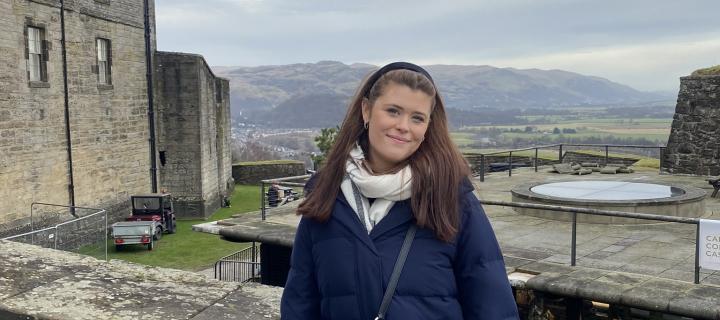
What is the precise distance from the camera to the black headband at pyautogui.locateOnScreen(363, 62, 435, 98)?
245 centimetres

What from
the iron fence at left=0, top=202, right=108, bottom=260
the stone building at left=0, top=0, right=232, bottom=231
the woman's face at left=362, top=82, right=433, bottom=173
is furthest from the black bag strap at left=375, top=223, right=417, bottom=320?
the stone building at left=0, top=0, right=232, bottom=231

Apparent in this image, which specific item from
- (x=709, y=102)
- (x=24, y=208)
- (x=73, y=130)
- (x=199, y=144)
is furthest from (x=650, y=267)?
(x=199, y=144)

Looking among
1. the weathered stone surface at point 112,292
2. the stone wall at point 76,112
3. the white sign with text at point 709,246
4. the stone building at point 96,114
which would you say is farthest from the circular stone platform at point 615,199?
the stone building at point 96,114

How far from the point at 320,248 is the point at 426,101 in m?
0.67

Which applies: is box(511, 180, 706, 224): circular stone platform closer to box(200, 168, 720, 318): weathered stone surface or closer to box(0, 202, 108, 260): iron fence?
box(200, 168, 720, 318): weathered stone surface

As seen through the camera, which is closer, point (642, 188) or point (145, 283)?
point (145, 283)

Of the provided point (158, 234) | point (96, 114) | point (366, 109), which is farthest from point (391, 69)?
point (96, 114)

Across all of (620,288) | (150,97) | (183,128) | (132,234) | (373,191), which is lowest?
(132,234)

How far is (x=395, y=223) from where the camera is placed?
226 cm

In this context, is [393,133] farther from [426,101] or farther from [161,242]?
[161,242]

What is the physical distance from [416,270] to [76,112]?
2105 cm

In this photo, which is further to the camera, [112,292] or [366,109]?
[112,292]

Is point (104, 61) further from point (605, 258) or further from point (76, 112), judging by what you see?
point (605, 258)

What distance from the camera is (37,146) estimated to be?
1902 centimetres
